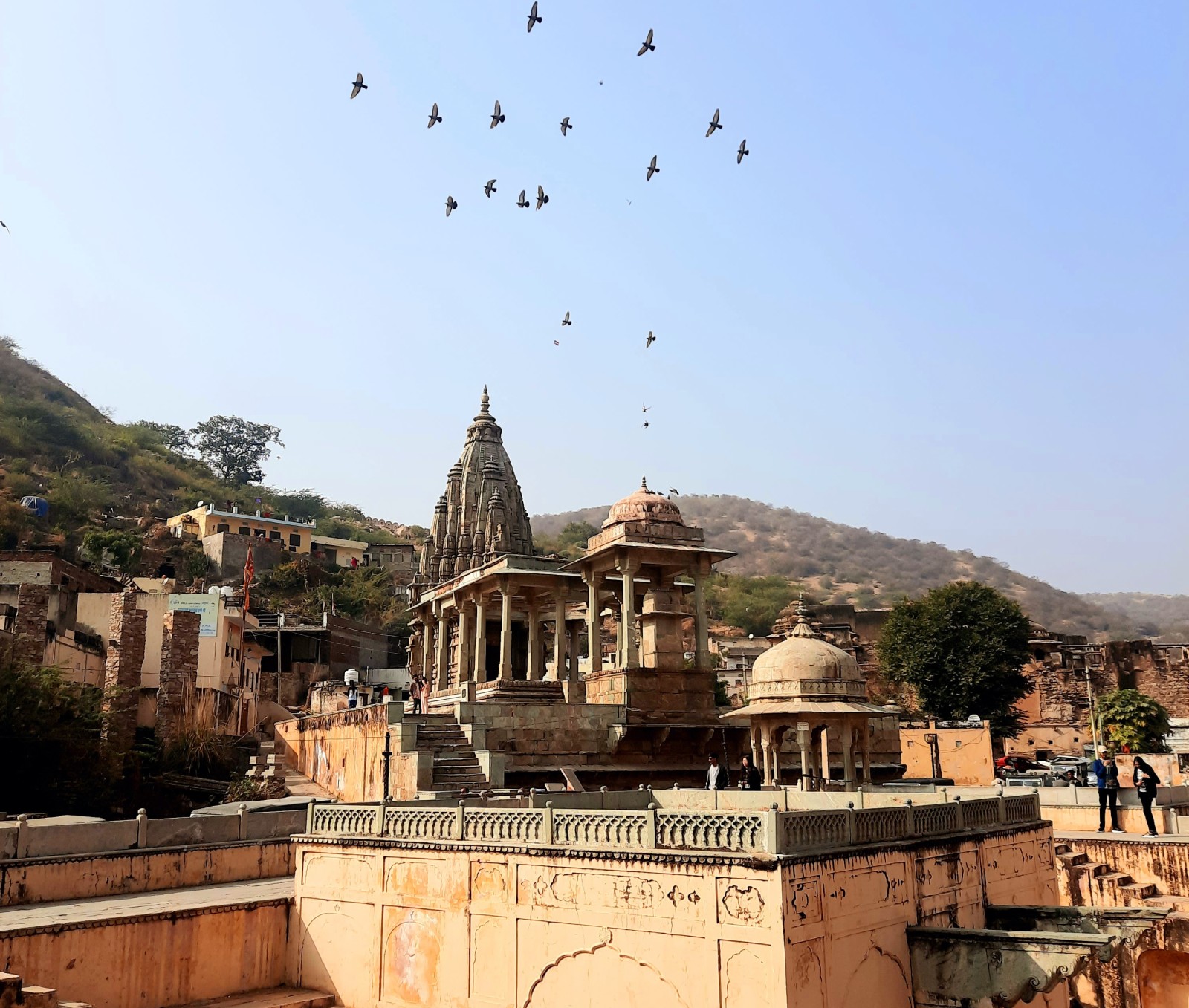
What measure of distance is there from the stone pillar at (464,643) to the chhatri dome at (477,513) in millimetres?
11402

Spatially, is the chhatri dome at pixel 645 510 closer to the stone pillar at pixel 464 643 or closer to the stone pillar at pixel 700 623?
the stone pillar at pixel 700 623

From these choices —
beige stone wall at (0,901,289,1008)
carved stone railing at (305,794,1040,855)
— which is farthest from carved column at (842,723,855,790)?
beige stone wall at (0,901,289,1008)

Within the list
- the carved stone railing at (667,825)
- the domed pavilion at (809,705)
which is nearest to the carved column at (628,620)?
the domed pavilion at (809,705)

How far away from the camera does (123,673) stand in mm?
33750

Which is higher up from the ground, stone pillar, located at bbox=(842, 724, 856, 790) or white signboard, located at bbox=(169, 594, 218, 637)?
white signboard, located at bbox=(169, 594, 218, 637)

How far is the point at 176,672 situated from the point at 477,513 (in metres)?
19.4

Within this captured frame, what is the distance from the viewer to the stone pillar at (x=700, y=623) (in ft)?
95.3

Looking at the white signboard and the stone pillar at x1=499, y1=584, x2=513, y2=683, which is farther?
the white signboard

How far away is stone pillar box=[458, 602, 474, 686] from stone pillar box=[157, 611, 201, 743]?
28.3 feet

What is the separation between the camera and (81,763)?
93.7 feet

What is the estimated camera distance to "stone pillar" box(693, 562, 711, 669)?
95.3 feet

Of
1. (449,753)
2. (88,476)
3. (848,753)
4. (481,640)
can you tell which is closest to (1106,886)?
(848,753)

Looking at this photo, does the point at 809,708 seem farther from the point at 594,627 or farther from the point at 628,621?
the point at 594,627

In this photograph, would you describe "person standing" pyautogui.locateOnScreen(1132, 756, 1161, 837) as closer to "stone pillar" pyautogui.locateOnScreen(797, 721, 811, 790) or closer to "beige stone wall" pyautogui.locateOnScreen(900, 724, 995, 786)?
"stone pillar" pyautogui.locateOnScreen(797, 721, 811, 790)
